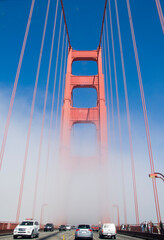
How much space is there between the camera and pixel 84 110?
3128 centimetres

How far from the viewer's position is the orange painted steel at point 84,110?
25.9 meters

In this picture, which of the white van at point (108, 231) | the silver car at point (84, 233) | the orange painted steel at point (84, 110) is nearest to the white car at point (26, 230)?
the silver car at point (84, 233)

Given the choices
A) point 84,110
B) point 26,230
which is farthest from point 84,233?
point 84,110

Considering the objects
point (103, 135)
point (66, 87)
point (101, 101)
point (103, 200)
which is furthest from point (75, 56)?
point (103, 200)

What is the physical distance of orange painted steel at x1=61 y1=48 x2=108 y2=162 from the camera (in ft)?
85.0

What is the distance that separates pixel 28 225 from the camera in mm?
13680

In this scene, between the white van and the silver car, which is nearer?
the silver car

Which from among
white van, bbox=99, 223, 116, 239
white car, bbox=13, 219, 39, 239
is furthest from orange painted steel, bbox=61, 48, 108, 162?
white car, bbox=13, 219, 39, 239

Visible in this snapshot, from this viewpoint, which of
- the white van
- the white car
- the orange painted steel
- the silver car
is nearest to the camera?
the white car

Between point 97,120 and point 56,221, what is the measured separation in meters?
14.5

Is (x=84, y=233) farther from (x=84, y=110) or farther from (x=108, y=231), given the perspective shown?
(x=84, y=110)

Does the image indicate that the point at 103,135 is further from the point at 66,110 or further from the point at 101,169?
the point at 66,110

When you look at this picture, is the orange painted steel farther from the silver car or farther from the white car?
the silver car

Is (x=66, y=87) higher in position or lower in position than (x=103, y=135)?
higher
